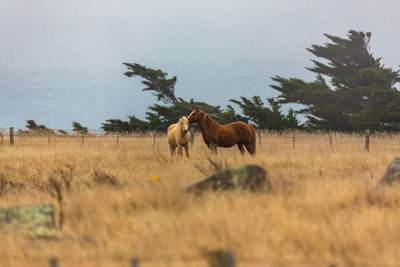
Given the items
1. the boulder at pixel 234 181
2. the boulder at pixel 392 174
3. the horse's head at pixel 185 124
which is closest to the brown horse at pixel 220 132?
the horse's head at pixel 185 124

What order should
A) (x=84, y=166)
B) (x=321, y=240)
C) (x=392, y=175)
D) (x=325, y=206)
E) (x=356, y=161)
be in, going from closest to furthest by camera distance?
(x=321, y=240) → (x=325, y=206) → (x=392, y=175) → (x=356, y=161) → (x=84, y=166)

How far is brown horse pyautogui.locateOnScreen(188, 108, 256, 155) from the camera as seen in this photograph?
12.1 metres

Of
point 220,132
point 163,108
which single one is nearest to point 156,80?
point 163,108

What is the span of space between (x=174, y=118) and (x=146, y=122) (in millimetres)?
2512

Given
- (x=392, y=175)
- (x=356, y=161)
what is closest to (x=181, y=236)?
(x=392, y=175)

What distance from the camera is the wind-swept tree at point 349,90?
91.6 feet

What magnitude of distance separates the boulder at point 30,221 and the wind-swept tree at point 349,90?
1057 inches

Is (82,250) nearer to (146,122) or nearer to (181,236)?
(181,236)

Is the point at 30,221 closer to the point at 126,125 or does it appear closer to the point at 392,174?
the point at 392,174

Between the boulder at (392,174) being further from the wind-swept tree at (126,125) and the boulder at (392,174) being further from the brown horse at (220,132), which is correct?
the wind-swept tree at (126,125)

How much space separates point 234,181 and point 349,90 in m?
28.8

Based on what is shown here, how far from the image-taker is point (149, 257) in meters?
3.41

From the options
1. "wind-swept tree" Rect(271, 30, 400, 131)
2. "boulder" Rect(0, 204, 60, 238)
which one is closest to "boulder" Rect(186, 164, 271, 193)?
"boulder" Rect(0, 204, 60, 238)

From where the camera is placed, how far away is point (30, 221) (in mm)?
4582
